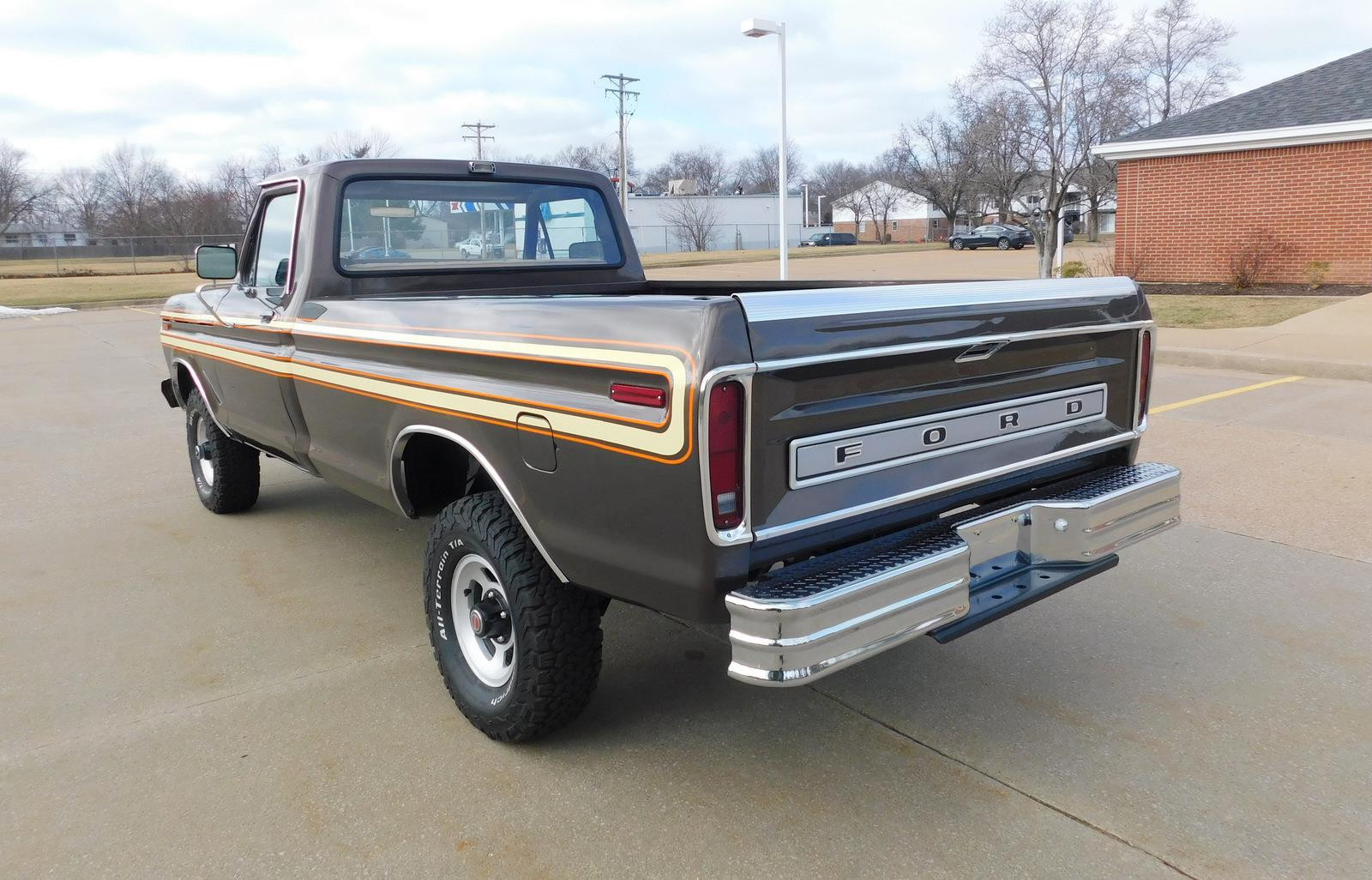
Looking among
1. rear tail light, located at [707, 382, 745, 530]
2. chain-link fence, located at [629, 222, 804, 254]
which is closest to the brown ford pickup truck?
rear tail light, located at [707, 382, 745, 530]

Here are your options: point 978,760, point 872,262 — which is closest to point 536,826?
point 978,760

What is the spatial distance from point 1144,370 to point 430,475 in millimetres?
2668

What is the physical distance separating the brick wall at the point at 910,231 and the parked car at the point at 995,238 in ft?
107

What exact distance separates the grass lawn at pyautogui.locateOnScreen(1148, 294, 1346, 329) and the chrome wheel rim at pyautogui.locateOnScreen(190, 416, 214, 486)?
11.0 metres

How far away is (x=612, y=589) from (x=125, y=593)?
317 centimetres

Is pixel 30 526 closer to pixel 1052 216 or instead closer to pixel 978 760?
pixel 978 760

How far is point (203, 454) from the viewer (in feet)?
20.1

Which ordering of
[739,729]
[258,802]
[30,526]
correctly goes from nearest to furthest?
1. [258,802]
2. [739,729]
3. [30,526]

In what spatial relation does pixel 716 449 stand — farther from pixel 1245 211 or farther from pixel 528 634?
pixel 1245 211

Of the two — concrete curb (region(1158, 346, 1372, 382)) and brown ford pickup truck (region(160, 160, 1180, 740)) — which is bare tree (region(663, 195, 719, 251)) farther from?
brown ford pickup truck (region(160, 160, 1180, 740))

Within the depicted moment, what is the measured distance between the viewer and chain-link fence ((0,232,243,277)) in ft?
158

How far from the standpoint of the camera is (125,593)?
4707 mm

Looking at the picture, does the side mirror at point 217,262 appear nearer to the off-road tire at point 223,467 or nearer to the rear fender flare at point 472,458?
the off-road tire at point 223,467

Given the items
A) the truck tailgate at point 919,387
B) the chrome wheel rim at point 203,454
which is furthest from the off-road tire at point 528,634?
the chrome wheel rim at point 203,454
